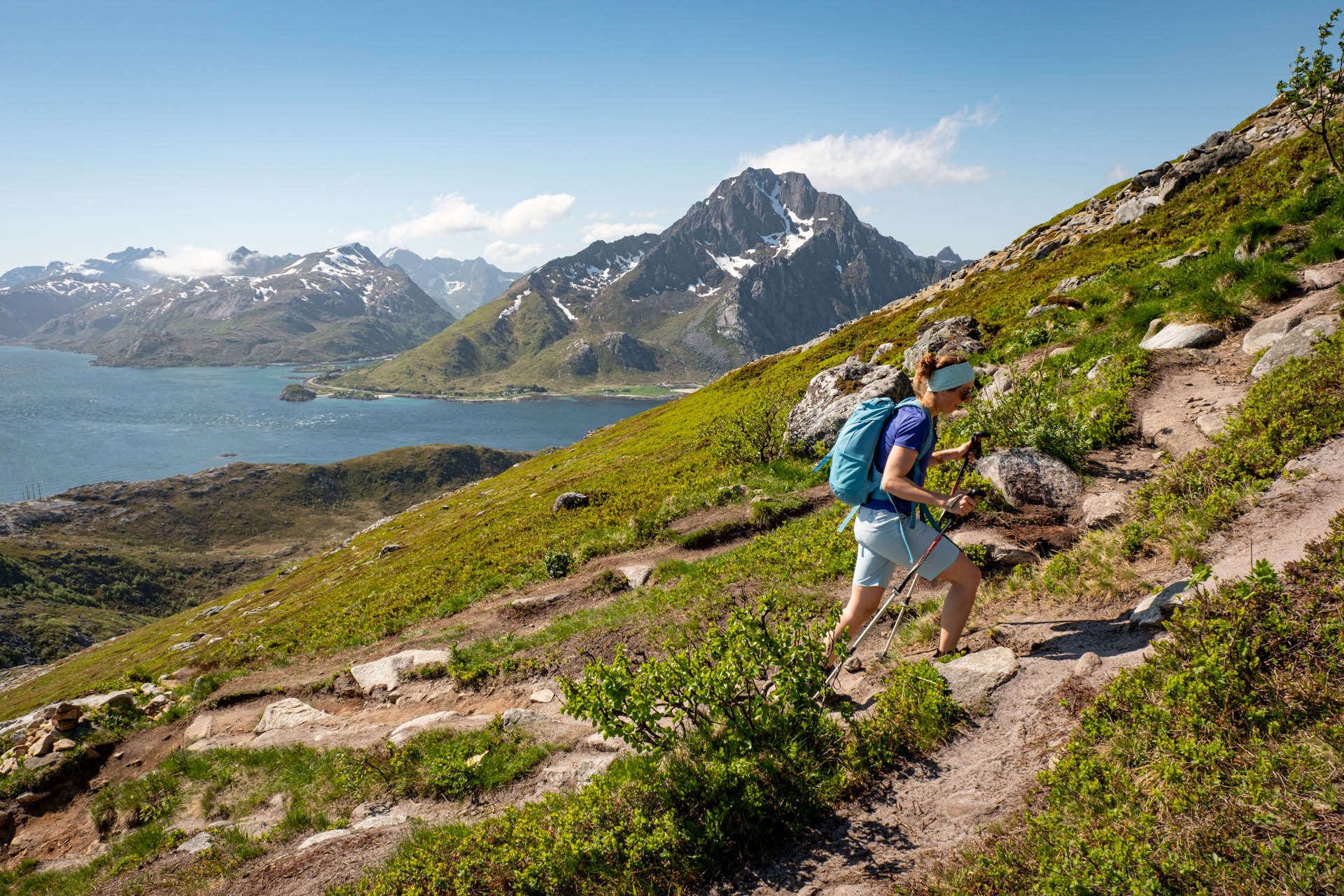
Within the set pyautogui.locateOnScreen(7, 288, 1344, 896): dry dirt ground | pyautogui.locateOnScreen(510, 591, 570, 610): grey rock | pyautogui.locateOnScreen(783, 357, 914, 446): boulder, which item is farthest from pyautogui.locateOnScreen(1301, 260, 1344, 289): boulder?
pyautogui.locateOnScreen(510, 591, 570, 610): grey rock

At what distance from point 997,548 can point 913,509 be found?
3.80 metres

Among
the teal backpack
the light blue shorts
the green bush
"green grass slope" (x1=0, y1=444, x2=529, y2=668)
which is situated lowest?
"green grass slope" (x1=0, y1=444, x2=529, y2=668)

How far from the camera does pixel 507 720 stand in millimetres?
9391

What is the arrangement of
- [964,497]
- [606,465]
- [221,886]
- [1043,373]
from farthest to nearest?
[606,465] → [1043,373] → [221,886] → [964,497]

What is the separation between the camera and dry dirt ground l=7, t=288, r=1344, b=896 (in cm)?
482

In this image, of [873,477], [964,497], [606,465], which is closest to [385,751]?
[873,477]

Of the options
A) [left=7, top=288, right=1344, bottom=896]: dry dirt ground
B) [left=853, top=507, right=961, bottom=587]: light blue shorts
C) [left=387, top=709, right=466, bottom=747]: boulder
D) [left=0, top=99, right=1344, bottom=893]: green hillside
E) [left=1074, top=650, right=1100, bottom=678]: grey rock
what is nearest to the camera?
[left=0, top=99, right=1344, bottom=893]: green hillside

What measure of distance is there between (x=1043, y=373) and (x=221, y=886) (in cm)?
1871

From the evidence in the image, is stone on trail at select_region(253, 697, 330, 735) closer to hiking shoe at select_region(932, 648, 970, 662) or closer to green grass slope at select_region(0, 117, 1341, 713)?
green grass slope at select_region(0, 117, 1341, 713)

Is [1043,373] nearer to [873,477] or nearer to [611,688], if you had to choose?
[873,477]

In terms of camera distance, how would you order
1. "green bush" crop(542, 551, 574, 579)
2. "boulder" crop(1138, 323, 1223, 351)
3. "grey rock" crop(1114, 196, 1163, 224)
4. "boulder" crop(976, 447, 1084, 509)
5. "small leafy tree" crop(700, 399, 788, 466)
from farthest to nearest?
"grey rock" crop(1114, 196, 1163, 224), "small leafy tree" crop(700, 399, 788, 466), "green bush" crop(542, 551, 574, 579), "boulder" crop(1138, 323, 1223, 351), "boulder" crop(976, 447, 1084, 509)

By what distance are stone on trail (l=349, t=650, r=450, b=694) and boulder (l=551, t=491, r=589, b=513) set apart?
12799 millimetres

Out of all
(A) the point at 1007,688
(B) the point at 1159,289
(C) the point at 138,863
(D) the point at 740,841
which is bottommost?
(C) the point at 138,863

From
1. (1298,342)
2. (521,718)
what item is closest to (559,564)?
(521,718)
